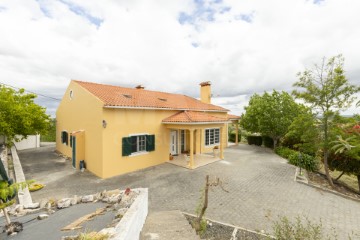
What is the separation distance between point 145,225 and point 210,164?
9.34m

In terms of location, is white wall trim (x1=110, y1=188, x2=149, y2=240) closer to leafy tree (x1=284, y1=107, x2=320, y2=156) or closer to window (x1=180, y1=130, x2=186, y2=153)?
leafy tree (x1=284, y1=107, x2=320, y2=156)

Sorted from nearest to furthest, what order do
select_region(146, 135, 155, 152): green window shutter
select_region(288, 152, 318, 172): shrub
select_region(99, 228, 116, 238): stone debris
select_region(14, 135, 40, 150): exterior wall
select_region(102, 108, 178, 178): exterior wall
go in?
select_region(99, 228, 116, 238): stone debris, select_region(102, 108, 178, 178): exterior wall, select_region(146, 135, 155, 152): green window shutter, select_region(288, 152, 318, 172): shrub, select_region(14, 135, 40, 150): exterior wall

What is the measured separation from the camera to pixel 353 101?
34.6ft

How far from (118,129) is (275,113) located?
1530cm

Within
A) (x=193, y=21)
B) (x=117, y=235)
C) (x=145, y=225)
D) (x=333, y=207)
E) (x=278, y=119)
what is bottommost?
(x=333, y=207)

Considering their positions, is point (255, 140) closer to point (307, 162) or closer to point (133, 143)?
point (307, 162)

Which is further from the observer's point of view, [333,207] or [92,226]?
[333,207]

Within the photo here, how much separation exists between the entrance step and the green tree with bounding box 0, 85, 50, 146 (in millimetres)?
15424

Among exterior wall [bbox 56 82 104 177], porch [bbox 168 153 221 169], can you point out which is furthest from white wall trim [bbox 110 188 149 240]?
porch [bbox 168 153 221 169]

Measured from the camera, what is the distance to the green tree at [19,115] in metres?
15.0

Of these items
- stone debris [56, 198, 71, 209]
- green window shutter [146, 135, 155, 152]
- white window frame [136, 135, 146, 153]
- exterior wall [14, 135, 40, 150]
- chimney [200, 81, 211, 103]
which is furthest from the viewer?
chimney [200, 81, 211, 103]

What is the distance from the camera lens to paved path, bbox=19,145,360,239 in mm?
7406

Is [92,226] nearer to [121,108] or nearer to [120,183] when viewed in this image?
[120,183]

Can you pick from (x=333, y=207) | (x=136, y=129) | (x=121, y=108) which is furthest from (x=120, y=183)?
(x=333, y=207)
